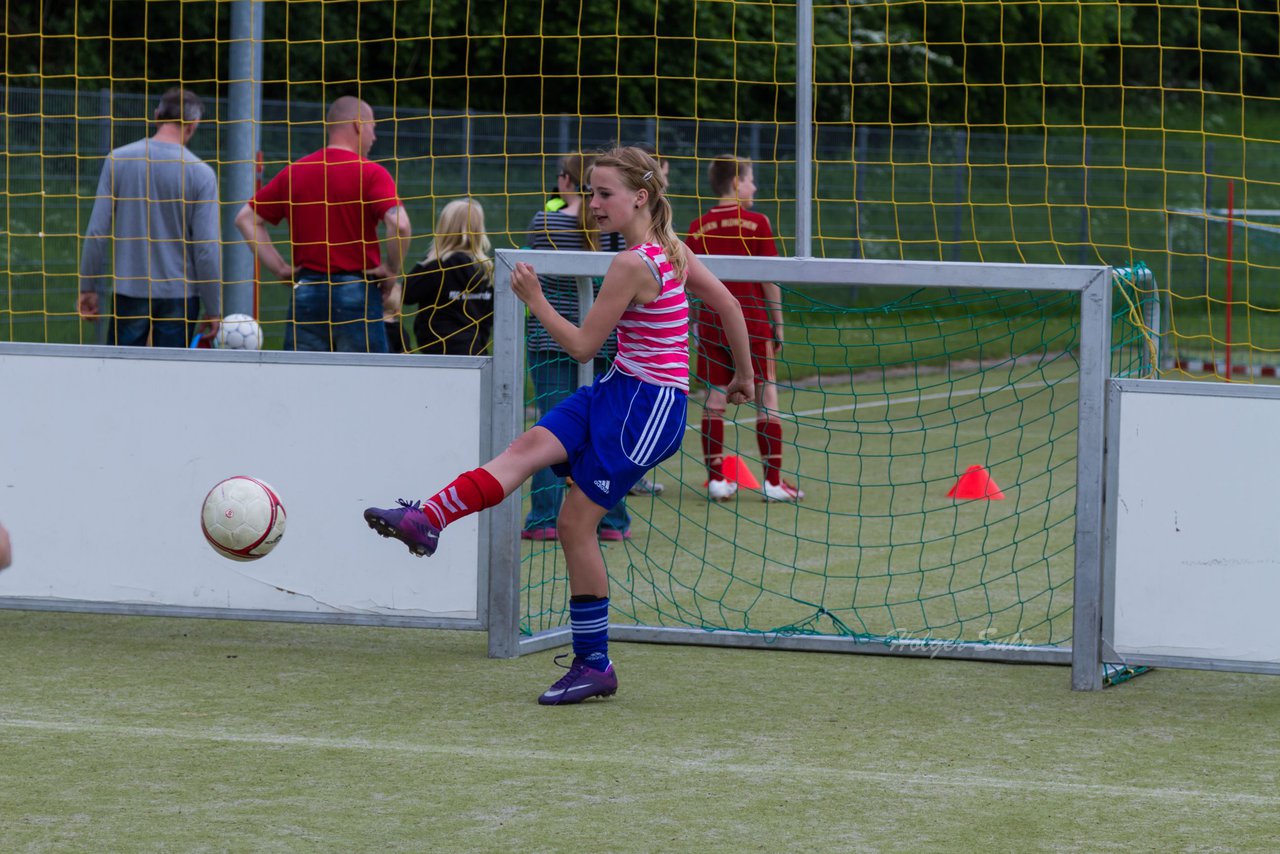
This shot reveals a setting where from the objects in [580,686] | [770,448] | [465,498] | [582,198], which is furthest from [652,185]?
[770,448]

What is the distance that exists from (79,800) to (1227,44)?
1357 inches

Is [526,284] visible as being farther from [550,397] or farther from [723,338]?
[723,338]

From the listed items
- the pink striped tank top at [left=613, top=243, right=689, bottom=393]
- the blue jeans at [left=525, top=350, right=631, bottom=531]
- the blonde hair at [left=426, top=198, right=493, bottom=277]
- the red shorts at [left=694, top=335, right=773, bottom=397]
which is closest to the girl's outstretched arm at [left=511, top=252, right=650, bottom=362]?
the pink striped tank top at [left=613, top=243, right=689, bottom=393]

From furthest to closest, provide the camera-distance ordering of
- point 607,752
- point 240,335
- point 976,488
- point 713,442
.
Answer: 1. point 976,488
2. point 713,442
3. point 240,335
4. point 607,752

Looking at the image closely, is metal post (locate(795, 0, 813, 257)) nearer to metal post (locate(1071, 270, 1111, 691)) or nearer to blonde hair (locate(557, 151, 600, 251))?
metal post (locate(1071, 270, 1111, 691))

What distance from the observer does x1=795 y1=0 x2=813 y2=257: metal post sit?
6242mm

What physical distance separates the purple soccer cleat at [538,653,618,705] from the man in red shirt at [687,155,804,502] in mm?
3551

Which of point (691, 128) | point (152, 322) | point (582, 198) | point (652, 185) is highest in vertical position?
point (691, 128)

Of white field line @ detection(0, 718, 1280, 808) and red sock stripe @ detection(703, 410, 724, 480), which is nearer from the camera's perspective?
white field line @ detection(0, 718, 1280, 808)

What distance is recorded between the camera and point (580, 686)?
562 cm

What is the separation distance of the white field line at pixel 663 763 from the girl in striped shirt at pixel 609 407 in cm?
66

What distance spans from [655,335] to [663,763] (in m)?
1.41

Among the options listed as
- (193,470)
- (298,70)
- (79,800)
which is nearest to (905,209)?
(298,70)

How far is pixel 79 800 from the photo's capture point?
14.6 feet
